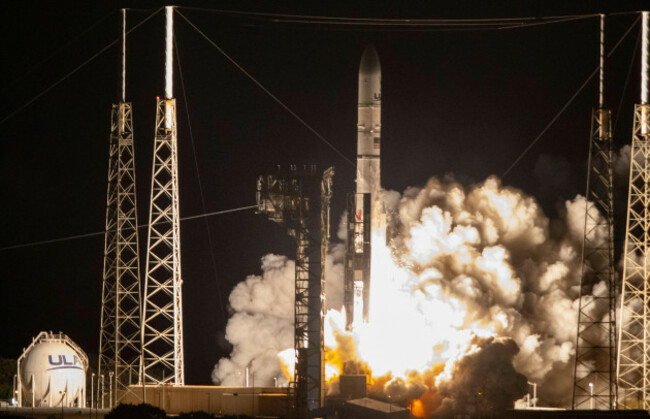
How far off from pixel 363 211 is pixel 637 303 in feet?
49.6

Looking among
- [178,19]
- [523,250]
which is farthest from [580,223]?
[178,19]

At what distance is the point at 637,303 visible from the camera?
66.7m

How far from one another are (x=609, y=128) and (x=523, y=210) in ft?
33.5

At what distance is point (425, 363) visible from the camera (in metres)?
60.0

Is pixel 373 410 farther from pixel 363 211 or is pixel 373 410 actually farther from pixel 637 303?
pixel 637 303

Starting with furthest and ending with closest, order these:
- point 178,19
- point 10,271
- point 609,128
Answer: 1. point 10,271
2. point 178,19
3. point 609,128

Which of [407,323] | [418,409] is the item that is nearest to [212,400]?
[418,409]

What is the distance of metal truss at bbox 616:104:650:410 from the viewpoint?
57281 mm

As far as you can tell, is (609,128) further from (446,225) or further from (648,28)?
(446,225)

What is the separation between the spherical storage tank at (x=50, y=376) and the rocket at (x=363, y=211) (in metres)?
13.1

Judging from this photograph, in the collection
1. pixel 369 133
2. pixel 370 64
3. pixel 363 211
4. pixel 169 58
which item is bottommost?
pixel 363 211

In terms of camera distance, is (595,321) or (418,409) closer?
(418,409)

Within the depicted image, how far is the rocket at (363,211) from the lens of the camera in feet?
204

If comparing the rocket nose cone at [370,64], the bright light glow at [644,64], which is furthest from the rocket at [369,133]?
the bright light glow at [644,64]
